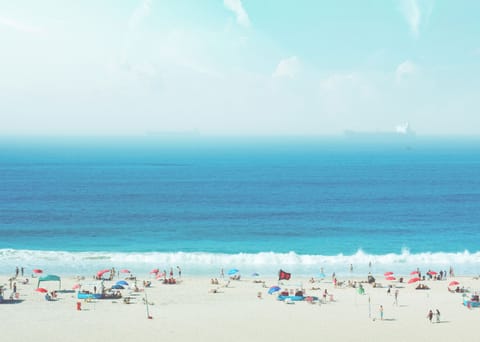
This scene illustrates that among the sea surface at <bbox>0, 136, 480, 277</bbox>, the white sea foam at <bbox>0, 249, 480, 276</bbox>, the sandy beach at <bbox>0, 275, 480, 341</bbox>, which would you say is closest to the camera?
the sandy beach at <bbox>0, 275, 480, 341</bbox>

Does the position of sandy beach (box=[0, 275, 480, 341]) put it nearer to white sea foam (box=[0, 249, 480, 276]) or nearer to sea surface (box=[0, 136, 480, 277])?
white sea foam (box=[0, 249, 480, 276])

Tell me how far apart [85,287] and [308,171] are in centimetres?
9883

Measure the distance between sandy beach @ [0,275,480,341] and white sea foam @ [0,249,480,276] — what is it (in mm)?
7034

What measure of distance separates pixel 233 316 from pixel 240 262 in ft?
57.2

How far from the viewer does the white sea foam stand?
150ft

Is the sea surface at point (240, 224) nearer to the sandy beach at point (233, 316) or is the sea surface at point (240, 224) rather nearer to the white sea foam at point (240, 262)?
the white sea foam at point (240, 262)

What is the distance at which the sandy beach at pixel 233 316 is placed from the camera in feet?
89.7

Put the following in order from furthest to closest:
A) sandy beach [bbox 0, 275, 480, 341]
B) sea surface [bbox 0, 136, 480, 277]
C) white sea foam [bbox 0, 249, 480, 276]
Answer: sea surface [bbox 0, 136, 480, 277]
white sea foam [bbox 0, 249, 480, 276]
sandy beach [bbox 0, 275, 480, 341]

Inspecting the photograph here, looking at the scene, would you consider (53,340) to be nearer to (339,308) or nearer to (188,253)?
(339,308)

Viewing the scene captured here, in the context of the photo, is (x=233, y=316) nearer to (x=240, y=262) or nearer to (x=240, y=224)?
(x=240, y=262)

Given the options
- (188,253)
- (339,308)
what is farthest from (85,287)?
(339,308)

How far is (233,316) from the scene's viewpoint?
30703 millimetres

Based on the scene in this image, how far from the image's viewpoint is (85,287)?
37.2 meters

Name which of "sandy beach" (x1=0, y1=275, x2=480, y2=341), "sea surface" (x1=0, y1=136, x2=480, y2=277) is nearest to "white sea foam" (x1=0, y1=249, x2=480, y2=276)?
"sea surface" (x1=0, y1=136, x2=480, y2=277)
